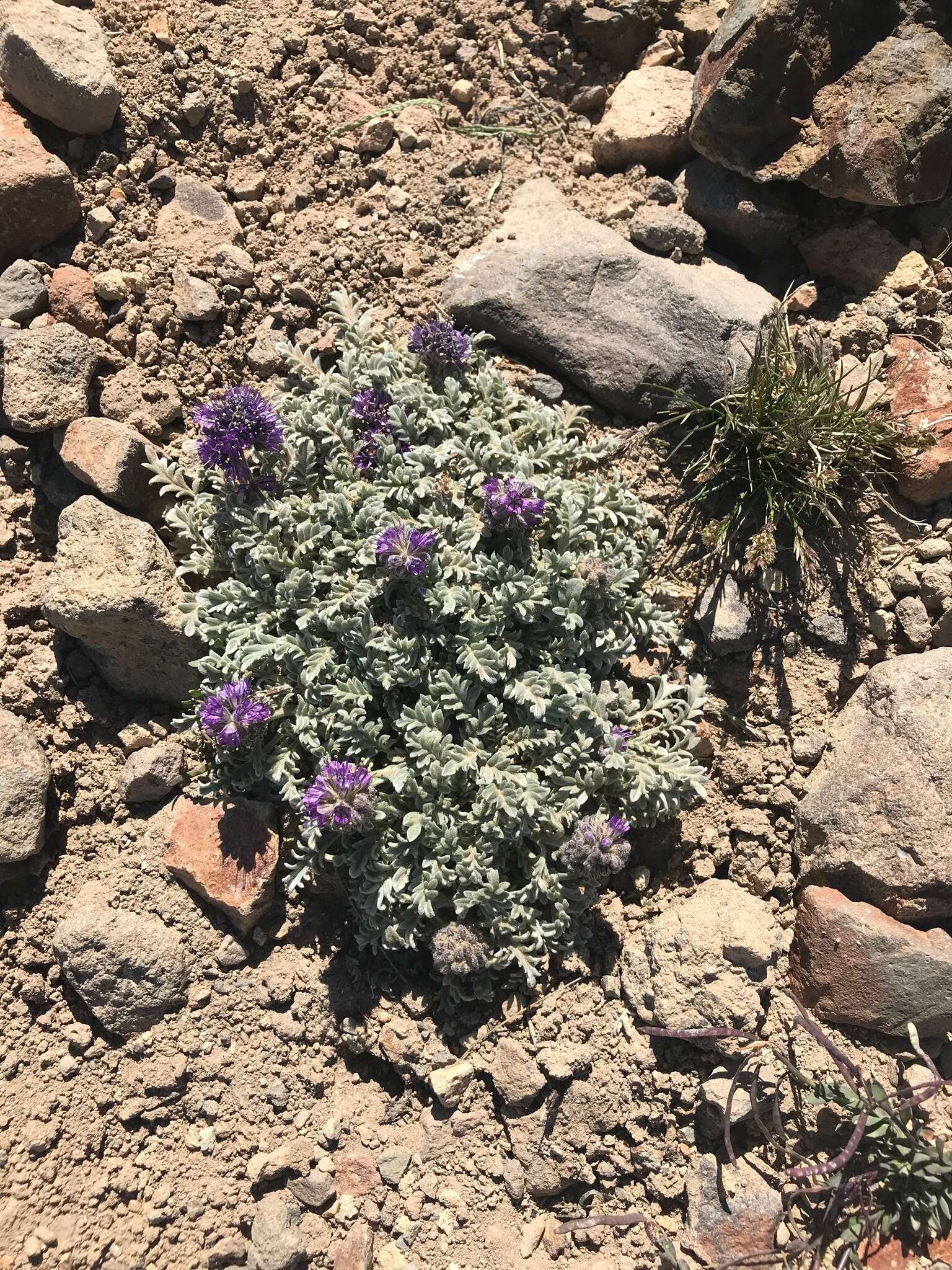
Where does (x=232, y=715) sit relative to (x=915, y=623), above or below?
below

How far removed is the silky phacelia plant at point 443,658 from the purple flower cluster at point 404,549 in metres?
0.01

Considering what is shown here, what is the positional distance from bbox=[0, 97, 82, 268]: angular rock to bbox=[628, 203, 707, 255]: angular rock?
3.15 m

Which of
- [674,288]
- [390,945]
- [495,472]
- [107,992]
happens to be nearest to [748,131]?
[674,288]

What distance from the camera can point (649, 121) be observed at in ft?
16.7

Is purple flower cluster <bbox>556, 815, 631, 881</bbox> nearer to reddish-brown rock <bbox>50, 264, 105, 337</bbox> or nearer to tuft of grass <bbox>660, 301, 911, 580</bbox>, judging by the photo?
tuft of grass <bbox>660, 301, 911, 580</bbox>

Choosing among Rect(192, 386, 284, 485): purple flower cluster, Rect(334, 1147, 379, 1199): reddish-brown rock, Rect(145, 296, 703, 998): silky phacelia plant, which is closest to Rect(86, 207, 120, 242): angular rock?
Rect(145, 296, 703, 998): silky phacelia plant

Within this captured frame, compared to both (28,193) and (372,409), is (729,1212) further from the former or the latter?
(28,193)

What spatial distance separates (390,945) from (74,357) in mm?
3431

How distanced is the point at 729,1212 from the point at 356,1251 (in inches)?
63.1

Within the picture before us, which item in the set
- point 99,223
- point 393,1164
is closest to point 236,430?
point 99,223

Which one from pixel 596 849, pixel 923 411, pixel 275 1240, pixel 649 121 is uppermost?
pixel 649 121

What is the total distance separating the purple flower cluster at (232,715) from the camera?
13.3 feet

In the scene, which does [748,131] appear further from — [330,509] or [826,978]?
[826,978]

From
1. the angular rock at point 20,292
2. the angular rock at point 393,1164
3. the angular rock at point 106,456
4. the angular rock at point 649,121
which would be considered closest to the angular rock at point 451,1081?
the angular rock at point 393,1164
